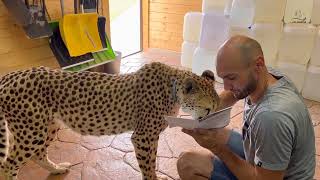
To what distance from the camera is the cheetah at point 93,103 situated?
165 cm

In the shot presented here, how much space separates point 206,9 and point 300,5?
100 centimetres

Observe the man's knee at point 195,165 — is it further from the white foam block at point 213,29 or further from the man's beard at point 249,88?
the white foam block at point 213,29

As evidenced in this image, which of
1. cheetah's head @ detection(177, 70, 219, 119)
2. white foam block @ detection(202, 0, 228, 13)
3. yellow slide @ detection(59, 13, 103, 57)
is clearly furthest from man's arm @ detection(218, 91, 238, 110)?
white foam block @ detection(202, 0, 228, 13)

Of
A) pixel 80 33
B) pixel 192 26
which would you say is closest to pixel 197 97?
pixel 80 33

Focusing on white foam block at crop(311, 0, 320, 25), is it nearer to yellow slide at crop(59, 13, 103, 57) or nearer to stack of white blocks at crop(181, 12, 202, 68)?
stack of white blocks at crop(181, 12, 202, 68)

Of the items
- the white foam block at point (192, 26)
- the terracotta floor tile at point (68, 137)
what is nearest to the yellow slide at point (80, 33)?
the terracotta floor tile at point (68, 137)

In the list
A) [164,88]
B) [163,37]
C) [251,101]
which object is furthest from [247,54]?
[163,37]

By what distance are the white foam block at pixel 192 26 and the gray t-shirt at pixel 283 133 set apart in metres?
2.73

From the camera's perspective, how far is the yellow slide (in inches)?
118

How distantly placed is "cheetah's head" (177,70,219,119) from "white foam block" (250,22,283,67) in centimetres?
192

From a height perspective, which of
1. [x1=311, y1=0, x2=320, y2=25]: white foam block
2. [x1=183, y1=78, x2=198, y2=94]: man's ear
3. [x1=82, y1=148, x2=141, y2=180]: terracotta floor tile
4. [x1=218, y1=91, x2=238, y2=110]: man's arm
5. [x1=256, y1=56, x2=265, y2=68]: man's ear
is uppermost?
[x1=311, y1=0, x2=320, y2=25]: white foam block

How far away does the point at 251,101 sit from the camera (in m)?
1.53

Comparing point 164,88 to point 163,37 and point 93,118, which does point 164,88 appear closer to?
point 93,118

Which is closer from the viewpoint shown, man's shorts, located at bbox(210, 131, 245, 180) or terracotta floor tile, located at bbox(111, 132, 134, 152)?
man's shorts, located at bbox(210, 131, 245, 180)
